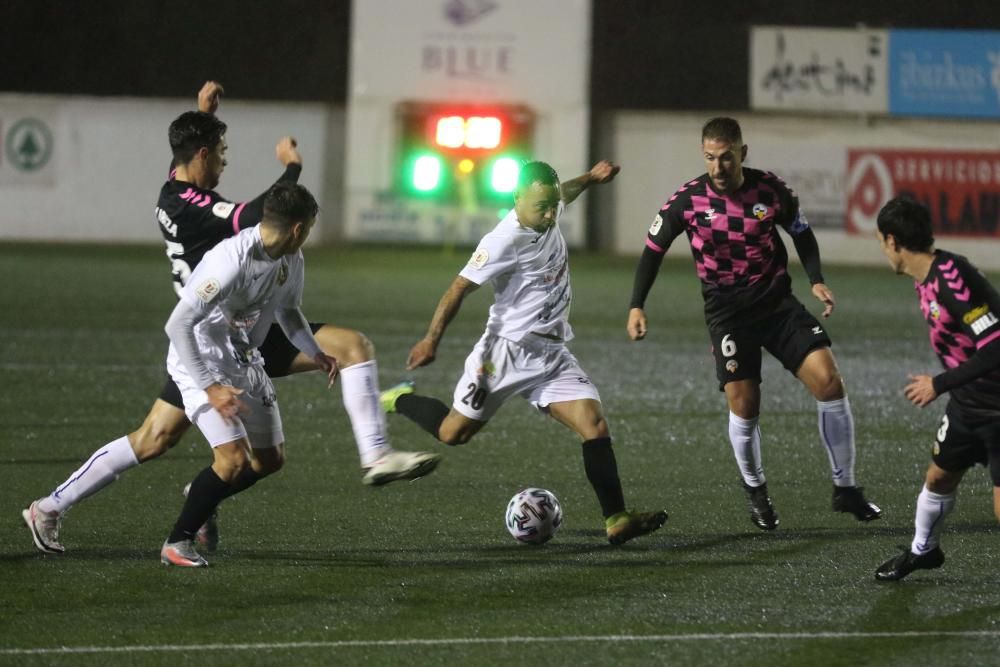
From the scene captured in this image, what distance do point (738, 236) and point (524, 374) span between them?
122cm

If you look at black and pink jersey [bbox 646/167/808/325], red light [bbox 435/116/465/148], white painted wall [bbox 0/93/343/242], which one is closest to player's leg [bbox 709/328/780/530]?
black and pink jersey [bbox 646/167/808/325]

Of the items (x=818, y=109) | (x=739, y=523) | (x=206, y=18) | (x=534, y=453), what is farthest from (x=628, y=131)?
(x=739, y=523)

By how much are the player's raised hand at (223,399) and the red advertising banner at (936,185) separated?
23197 mm

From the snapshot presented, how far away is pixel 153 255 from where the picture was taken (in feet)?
88.7

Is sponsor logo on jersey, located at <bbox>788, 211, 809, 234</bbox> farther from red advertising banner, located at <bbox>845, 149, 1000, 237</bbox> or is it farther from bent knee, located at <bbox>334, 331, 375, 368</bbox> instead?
red advertising banner, located at <bbox>845, 149, 1000, 237</bbox>

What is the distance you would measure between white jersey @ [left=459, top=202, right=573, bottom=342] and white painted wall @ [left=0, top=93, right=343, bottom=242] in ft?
78.3

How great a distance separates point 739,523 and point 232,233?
8.84ft

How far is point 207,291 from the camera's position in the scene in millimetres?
5906

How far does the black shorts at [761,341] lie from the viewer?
7.32 metres

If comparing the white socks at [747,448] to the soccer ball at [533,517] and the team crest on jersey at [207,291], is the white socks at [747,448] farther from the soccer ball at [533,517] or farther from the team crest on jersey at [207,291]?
the team crest on jersey at [207,291]

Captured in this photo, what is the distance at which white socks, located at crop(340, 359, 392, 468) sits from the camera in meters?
6.58

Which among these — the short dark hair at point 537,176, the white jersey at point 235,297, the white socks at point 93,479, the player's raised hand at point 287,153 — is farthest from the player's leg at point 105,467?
the short dark hair at point 537,176

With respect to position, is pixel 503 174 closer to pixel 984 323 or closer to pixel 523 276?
pixel 523 276

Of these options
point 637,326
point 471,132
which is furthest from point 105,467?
point 471,132
